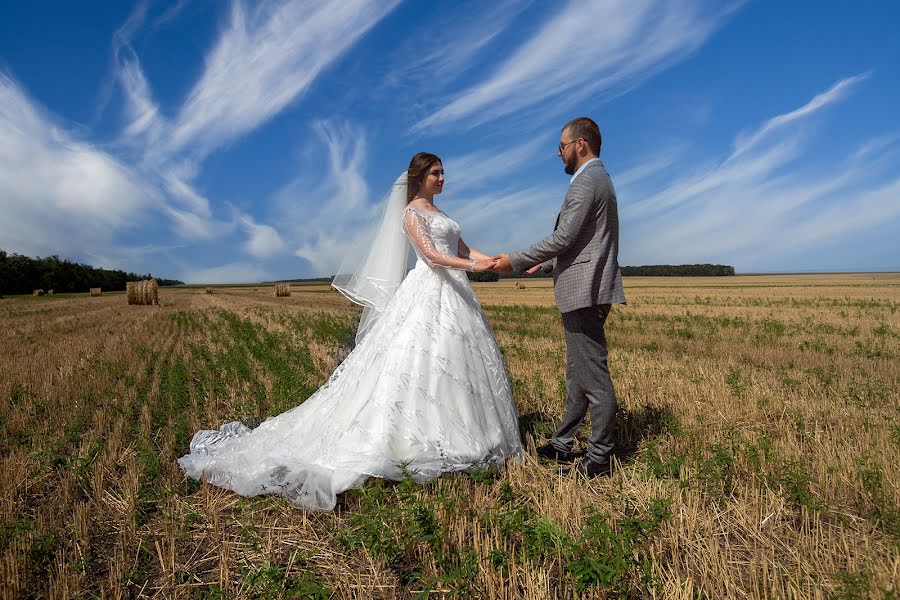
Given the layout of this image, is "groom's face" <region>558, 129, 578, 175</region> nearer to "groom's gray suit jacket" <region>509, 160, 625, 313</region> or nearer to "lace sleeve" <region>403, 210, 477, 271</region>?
"groom's gray suit jacket" <region>509, 160, 625, 313</region>

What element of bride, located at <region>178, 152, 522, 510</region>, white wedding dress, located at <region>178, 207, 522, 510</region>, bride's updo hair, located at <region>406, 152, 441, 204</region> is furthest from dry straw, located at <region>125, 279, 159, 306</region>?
bride's updo hair, located at <region>406, 152, 441, 204</region>

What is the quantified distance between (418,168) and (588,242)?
1786 mm

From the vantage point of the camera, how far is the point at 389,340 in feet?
14.3

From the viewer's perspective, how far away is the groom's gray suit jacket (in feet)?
12.1

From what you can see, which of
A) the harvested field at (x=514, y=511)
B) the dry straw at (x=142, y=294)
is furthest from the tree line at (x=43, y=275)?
the harvested field at (x=514, y=511)

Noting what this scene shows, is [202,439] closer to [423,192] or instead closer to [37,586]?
[37,586]

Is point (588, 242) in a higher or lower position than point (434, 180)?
lower

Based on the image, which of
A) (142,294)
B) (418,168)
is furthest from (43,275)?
(418,168)

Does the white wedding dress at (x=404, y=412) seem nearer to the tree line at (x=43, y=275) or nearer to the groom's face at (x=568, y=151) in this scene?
the groom's face at (x=568, y=151)

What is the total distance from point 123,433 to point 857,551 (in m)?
6.25

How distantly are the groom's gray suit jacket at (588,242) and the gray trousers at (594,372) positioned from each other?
155 mm

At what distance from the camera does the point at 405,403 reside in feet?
13.1

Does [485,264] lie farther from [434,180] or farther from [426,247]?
[434,180]

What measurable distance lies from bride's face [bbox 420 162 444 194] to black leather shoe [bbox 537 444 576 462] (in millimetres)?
2538
